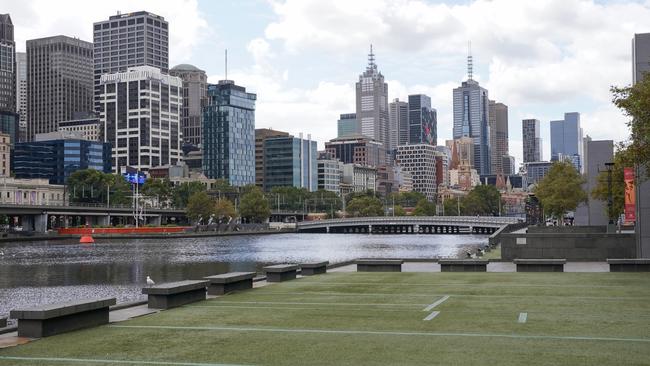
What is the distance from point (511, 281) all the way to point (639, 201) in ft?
53.1

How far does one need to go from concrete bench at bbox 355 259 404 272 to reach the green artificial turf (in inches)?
385

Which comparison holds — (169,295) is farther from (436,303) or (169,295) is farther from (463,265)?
(463,265)

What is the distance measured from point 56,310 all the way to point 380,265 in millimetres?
22432

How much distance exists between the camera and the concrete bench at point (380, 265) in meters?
38.6

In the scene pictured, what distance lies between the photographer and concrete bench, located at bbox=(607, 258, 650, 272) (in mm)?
35594

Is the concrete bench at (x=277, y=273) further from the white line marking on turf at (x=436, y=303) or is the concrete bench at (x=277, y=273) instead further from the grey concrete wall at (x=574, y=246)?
the grey concrete wall at (x=574, y=246)

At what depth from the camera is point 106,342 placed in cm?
1780

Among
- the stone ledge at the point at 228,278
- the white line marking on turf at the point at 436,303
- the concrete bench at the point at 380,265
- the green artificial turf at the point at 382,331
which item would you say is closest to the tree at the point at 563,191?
the concrete bench at the point at 380,265

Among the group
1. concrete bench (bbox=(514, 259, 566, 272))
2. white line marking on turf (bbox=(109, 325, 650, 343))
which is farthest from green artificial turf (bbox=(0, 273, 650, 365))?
concrete bench (bbox=(514, 259, 566, 272))

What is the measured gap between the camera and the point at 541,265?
37.2 metres

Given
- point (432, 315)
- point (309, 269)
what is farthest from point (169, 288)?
point (309, 269)

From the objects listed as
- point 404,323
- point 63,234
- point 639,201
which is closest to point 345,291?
point 404,323

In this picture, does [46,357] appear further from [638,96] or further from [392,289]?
[638,96]

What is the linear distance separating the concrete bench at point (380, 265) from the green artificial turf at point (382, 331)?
385 inches
